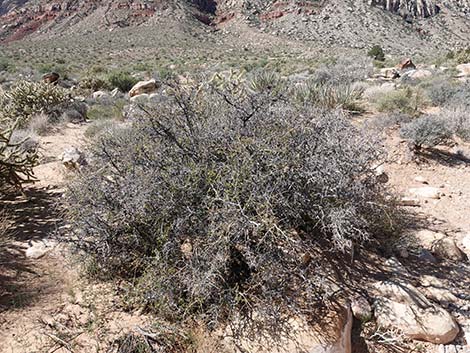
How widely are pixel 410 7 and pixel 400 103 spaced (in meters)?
43.4

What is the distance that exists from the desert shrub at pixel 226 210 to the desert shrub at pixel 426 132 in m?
3.05

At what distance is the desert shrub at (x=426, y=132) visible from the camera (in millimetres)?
6191

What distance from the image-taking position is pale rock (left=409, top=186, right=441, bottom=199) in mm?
5184

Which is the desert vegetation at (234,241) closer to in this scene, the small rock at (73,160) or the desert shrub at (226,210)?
the desert shrub at (226,210)

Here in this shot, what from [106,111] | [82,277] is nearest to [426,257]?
[82,277]

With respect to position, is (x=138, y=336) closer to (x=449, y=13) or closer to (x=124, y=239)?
(x=124, y=239)

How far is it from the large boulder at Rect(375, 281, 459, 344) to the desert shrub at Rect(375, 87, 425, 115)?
5.87m

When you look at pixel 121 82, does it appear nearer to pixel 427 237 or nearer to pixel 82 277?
pixel 82 277

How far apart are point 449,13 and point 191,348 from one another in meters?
51.9

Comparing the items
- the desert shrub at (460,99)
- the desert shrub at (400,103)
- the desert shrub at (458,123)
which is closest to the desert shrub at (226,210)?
the desert shrub at (458,123)

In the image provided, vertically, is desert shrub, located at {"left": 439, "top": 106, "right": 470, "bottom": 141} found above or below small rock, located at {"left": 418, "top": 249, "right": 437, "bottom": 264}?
below

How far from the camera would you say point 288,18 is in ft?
149

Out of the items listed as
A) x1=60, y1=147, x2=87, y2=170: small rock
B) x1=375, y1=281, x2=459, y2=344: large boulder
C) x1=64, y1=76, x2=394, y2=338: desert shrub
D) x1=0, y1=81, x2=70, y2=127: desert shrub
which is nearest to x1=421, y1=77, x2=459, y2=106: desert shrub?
x1=64, y1=76, x2=394, y2=338: desert shrub

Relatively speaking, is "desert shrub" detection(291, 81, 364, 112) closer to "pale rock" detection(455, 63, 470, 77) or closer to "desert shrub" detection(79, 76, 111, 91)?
"pale rock" detection(455, 63, 470, 77)
